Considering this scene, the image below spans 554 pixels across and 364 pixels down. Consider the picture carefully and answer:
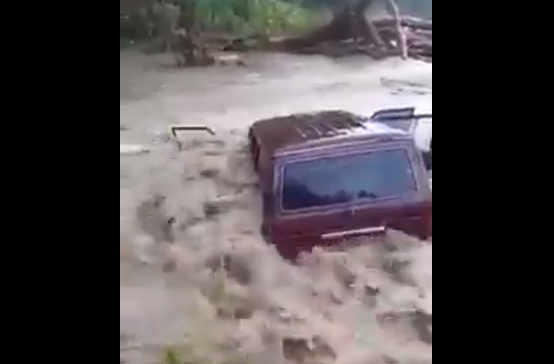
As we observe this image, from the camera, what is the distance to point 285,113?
982mm

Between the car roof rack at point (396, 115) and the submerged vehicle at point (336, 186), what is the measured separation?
2cm

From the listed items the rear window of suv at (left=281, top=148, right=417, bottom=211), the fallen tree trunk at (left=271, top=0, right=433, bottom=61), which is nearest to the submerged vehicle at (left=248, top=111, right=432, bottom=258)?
the rear window of suv at (left=281, top=148, right=417, bottom=211)

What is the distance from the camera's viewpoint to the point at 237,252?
3.18 ft

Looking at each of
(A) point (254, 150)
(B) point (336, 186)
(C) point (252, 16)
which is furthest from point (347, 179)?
(C) point (252, 16)

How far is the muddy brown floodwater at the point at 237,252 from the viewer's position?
0.96 m

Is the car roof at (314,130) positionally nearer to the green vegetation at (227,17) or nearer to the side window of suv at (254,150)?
the side window of suv at (254,150)

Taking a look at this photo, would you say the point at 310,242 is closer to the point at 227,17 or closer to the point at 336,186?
the point at 336,186

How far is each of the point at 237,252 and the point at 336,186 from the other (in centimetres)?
16

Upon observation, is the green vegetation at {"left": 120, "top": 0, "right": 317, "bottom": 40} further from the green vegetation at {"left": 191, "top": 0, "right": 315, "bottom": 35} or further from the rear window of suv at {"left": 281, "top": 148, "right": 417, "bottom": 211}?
the rear window of suv at {"left": 281, "top": 148, "right": 417, "bottom": 211}

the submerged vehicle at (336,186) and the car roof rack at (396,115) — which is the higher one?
the car roof rack at (396,115)

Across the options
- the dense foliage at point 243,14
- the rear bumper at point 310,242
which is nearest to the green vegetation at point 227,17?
the dense foliage at point 243,14
